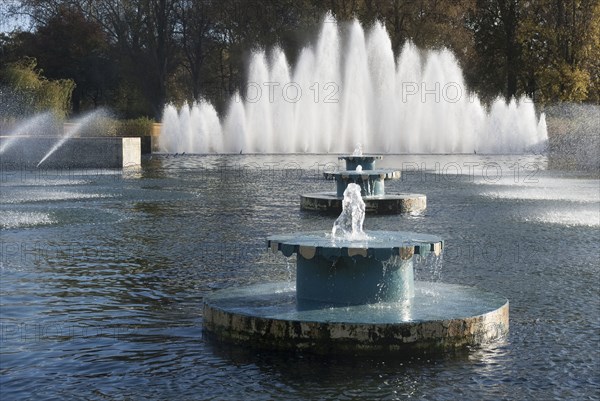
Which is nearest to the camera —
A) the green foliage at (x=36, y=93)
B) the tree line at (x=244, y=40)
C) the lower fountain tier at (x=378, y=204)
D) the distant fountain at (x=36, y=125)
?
the lower fountain tier at (x=378, y=204)

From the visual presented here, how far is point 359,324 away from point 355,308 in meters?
0.52

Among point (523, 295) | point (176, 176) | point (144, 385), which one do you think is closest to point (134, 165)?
point (176, 176)

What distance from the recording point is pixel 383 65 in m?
51.3

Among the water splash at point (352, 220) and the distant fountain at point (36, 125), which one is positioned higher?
the distant fountain at point (36, 125)

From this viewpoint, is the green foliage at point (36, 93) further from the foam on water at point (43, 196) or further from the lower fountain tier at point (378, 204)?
the lower fountain tier at point (378, 204)

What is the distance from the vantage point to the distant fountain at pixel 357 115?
4759 centimetres

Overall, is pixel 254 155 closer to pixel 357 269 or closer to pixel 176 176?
pixel 176 176

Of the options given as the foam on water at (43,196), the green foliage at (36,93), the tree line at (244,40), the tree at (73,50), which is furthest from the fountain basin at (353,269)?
the tree at (73,50)

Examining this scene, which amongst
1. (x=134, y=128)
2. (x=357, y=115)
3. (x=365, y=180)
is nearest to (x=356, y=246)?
(x=365, y=180)

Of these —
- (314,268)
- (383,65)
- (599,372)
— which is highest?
(383,65)

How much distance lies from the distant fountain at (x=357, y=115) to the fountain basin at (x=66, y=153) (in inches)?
585

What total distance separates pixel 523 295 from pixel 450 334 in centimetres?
229

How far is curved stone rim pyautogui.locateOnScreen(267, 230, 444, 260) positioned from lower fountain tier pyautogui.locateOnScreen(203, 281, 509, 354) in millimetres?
406

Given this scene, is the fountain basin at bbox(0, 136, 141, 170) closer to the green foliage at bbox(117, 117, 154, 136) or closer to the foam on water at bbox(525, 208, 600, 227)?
the green foliage at bbox(117, 117, 154, 136)
